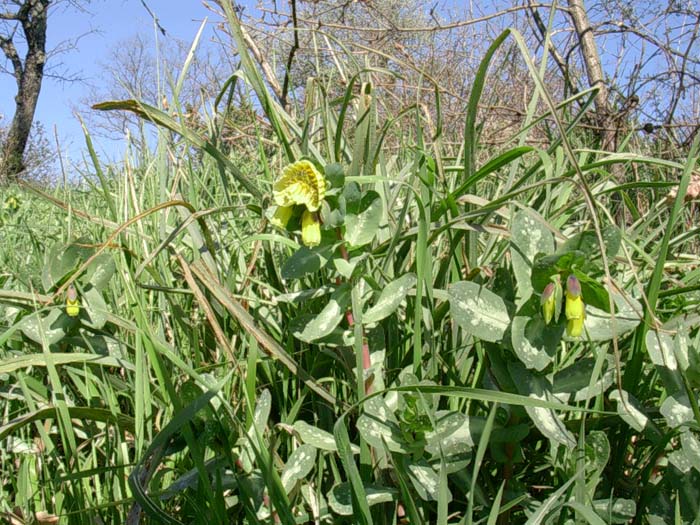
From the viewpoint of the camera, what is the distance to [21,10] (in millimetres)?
17109

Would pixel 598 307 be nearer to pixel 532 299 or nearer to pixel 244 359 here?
pixel 532 299

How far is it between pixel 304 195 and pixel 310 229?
40mm

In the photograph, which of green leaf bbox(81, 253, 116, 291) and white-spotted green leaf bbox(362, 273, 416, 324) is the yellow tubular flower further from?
green leaf bbox(81, 253, 116, 291)

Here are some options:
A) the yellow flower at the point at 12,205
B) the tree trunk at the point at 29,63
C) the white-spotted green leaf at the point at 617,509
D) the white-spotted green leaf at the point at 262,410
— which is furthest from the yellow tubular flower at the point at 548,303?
the tree trunk at the point at 29,63

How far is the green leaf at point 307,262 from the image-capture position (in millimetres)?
761

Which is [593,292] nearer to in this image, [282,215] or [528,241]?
[528,241]

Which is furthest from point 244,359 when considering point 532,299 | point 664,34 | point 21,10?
point 21,10

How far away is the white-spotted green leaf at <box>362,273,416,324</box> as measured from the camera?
2.43 ft

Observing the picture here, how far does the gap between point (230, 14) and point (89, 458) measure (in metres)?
0.65

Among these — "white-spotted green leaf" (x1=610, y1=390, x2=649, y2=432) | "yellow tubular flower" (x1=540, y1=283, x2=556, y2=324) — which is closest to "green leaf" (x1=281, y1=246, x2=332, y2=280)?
"yellow tubular flower" (x1=540, y1=283, x2=556, y2=324)

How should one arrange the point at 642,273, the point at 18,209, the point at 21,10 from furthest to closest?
the point at 21,10, the point at 18,209, the point at 642,273

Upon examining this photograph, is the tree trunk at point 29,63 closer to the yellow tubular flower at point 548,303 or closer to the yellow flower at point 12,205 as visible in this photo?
the yellow flower at point 12,205

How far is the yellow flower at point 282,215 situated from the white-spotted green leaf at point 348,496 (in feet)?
1.03

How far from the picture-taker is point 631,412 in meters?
0.70
